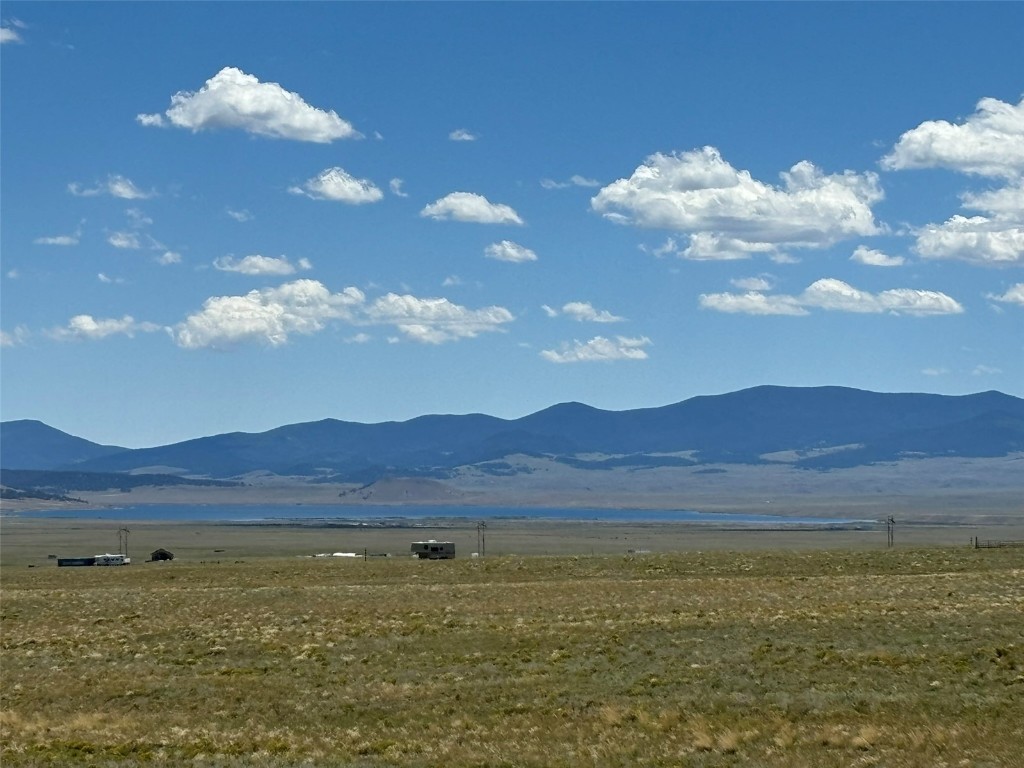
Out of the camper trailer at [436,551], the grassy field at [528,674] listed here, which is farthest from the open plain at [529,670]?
the camper trailer at [436,551]

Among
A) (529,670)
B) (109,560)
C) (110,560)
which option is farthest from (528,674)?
(110,560)

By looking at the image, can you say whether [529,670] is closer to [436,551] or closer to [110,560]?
[436,551]

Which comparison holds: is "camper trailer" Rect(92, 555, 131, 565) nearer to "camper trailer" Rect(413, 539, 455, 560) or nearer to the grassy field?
"camper trailer" Rect(413, 539, 455, 560)

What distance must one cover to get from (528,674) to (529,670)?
1.95 ft

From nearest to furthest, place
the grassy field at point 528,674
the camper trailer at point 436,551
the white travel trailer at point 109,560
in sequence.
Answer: the grassy field at point 528,674
the camper trailer at point 436,551
the white travel trailer at point 109,560

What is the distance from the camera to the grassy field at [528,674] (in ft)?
78.1

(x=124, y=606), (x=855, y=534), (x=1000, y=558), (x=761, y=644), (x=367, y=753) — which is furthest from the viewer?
(x=855, y=534)

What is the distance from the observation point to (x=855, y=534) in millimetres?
169250

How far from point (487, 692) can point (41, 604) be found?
29.2 metres

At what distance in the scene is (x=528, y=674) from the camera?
107 ft

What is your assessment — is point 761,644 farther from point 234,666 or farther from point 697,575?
point 697,575

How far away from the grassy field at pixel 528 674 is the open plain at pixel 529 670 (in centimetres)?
10

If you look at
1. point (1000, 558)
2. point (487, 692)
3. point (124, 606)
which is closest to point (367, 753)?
point (487, 692)

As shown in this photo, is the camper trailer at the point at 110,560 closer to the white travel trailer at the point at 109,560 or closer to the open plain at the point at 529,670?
the white travel trailer at the point at 109,560
